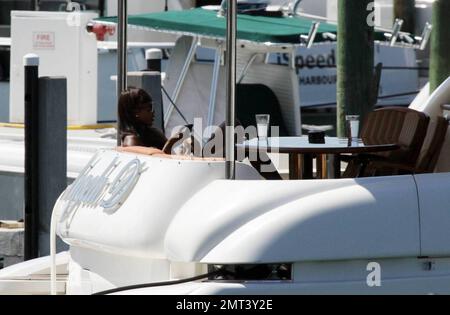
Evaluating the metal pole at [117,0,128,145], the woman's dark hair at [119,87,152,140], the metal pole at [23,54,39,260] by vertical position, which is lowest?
the metal pole at [23,54,39,260]

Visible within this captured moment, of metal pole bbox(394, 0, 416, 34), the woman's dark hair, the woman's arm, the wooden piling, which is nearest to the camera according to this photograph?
the woman's arm

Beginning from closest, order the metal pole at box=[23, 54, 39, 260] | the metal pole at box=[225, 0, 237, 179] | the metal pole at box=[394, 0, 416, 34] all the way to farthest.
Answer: the metal pole at box=[225, 0, 237, 179], the metal pole at box=[23, 54, 39, 260], the metal pole at box=[394, 0, 416, 34]

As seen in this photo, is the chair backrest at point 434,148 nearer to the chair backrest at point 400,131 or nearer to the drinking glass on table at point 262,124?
the chair backrest at point 400,131

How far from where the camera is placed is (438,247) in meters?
5.84

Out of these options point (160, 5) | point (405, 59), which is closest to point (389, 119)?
point (160, 5)

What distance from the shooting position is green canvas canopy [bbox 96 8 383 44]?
509 inches

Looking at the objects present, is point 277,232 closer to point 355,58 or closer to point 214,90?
point 355,58

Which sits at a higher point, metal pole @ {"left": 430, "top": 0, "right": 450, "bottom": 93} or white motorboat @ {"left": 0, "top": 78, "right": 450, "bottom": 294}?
metal pole @ {"left": 430, "top": 0, "right": 450, "bottom": 93}

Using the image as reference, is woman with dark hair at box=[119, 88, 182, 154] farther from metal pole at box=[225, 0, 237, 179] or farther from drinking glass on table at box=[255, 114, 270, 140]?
metal pole at box=[225, 0, 237, 179]

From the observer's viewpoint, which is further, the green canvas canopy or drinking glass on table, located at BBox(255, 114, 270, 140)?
the green canvas canopy

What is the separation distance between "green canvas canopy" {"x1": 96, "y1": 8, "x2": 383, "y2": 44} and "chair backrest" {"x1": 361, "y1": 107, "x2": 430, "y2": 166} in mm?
5373

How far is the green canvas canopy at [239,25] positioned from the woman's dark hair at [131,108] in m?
6.17

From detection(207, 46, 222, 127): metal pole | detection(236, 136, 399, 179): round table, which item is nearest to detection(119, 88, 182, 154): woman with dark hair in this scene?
detection(236, 136, 399, 179): round table

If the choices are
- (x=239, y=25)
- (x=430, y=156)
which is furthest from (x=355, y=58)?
(x=239, y=25)
